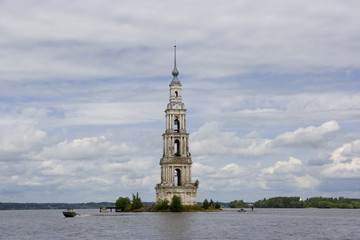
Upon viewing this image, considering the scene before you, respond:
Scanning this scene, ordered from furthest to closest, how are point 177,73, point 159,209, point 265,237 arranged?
point 177,73 → point 159,209 → point 265,237

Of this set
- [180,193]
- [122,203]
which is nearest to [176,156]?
[180,193]

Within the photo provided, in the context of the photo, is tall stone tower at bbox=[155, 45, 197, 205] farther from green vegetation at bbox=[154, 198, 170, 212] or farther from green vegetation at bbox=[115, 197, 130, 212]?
green vegetation at bbox=[115, 197, 130, 212]

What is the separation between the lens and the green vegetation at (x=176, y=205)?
160 m

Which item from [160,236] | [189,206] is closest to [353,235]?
[160,236]

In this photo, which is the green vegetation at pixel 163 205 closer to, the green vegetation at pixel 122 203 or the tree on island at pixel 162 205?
the tree on island at pixel 162 205

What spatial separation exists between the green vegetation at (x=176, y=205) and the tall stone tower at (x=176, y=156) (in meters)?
6.30

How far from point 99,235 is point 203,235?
1514cm

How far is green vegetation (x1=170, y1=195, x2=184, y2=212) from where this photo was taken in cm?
15950

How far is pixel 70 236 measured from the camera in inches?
3420

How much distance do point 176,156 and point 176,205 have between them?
58.3 feet

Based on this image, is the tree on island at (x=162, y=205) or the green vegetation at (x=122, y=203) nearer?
the tree on island at (x=162, y=205)

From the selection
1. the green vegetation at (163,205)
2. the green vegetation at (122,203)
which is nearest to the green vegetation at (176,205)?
the green vegetation at (163,205)

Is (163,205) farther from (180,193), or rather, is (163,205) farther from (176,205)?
(180,193)

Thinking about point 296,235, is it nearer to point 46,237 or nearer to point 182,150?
point 46,237
